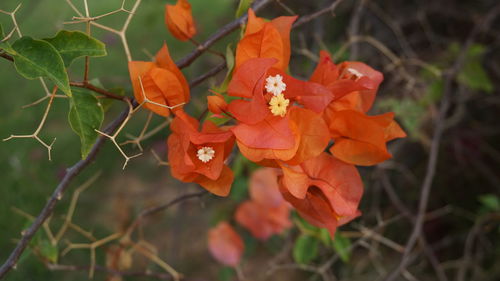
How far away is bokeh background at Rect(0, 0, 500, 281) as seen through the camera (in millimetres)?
1142

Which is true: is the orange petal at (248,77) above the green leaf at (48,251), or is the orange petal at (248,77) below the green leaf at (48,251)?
above

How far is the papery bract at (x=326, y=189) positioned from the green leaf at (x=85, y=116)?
0.17 metres

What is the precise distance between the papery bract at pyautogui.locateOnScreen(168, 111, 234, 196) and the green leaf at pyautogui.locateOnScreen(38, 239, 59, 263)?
301mm

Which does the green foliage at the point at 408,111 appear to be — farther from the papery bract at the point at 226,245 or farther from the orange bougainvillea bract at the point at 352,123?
the orange bougainvillea bract at the point at 352,123

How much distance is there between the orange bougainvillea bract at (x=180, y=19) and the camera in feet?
1.84

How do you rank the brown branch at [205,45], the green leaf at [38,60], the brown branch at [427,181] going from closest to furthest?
the green leaf at [38,60] < the brown branch at [205,45] < the brown branch at [427,181]

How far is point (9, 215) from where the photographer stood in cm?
116

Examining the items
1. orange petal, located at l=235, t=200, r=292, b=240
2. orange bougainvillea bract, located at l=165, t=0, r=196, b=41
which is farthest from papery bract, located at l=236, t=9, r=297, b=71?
orange petal, located at l=235, t=200, r=292, b=240

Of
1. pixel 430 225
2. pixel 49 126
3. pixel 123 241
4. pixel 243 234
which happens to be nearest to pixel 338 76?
A: pixel 123 241

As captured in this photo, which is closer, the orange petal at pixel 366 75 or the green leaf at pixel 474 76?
the orange petal at pixel 366 75

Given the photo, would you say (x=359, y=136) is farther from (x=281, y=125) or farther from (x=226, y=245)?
(x=226, y=245)

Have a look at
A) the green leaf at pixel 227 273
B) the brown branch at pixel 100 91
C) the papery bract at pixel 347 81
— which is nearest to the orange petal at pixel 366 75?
the papery bract at pixel 347 81

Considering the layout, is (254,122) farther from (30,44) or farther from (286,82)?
(30,44)

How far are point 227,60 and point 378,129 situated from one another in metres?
0.15
